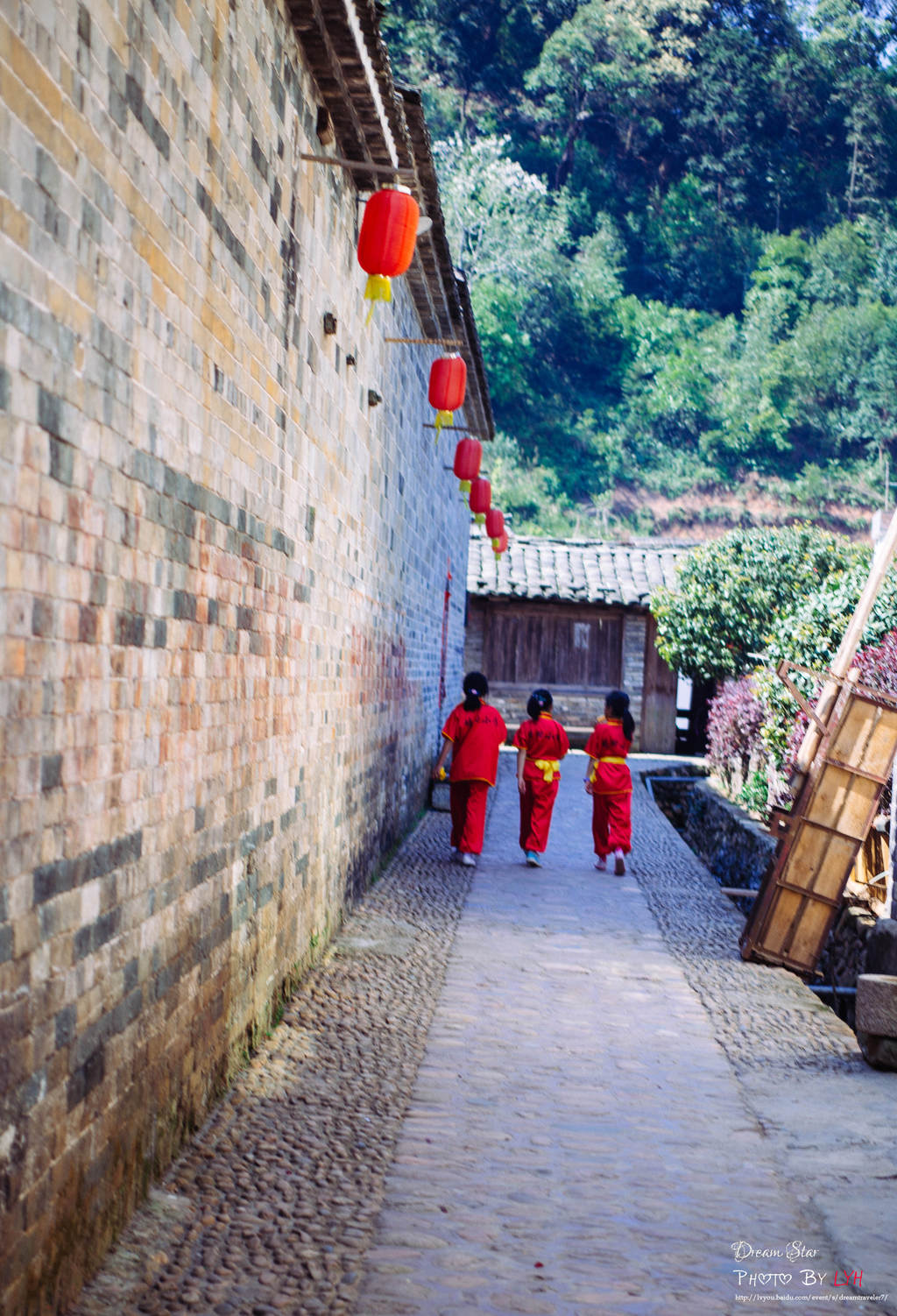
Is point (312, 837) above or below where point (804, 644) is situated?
below

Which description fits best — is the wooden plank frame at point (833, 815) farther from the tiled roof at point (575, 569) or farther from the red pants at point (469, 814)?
the tiled roof at point (575, 569)

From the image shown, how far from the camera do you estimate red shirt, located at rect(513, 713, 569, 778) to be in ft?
30.5

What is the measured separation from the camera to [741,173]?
138 feet

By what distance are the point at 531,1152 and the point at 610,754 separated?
18.5 ft

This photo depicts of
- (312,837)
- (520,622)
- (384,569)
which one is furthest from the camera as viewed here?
(520,622)

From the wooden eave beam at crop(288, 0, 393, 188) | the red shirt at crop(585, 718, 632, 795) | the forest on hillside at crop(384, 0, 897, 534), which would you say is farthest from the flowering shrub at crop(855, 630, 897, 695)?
the forest on hillside at crop(384, 0, 897, 534)

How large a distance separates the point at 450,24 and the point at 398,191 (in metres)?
41.4

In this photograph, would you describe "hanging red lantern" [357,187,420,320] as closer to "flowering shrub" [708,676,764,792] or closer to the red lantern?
the red lantern

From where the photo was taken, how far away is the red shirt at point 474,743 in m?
9.25

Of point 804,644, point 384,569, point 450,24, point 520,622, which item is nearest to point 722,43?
point 450,24

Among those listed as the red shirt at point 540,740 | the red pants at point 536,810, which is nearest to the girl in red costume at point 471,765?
the red shirt at point 540,740

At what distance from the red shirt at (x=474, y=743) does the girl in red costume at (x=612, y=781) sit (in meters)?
0.73

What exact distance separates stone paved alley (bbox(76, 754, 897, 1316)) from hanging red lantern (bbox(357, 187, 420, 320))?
3148 millimetres

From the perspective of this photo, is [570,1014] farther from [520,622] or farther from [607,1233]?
[520,622]
